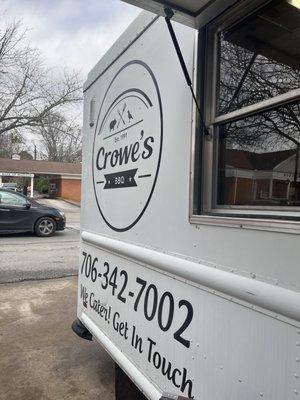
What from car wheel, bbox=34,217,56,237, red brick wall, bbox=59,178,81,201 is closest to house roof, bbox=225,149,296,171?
car wheel, bbox=34,217,56,237

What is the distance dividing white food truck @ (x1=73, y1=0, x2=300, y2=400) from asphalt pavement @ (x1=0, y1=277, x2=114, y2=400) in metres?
0.82

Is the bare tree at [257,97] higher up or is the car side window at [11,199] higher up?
the bare tree at [257,97]

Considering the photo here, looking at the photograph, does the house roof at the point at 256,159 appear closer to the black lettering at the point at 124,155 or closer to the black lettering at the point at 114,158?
the black lettering at the point at 124,155

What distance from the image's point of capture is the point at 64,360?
404cm

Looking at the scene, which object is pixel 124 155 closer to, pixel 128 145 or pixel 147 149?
pixel 128 145

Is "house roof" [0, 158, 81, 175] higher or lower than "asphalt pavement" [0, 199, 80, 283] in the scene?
higher

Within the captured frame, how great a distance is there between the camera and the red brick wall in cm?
3853

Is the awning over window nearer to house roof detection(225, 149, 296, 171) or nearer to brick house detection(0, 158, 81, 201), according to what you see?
house roof detection(225, 149, 296, 171)

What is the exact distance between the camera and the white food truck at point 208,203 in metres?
1.57

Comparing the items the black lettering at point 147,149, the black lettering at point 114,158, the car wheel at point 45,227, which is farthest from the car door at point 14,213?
the black lettering at point 147,149

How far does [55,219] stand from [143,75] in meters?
11.4

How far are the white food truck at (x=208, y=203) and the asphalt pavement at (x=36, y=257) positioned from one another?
5.06 m

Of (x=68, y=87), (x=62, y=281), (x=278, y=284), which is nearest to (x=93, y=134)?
(x=278, y=284)

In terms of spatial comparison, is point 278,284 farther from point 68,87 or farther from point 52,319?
point 68,87
